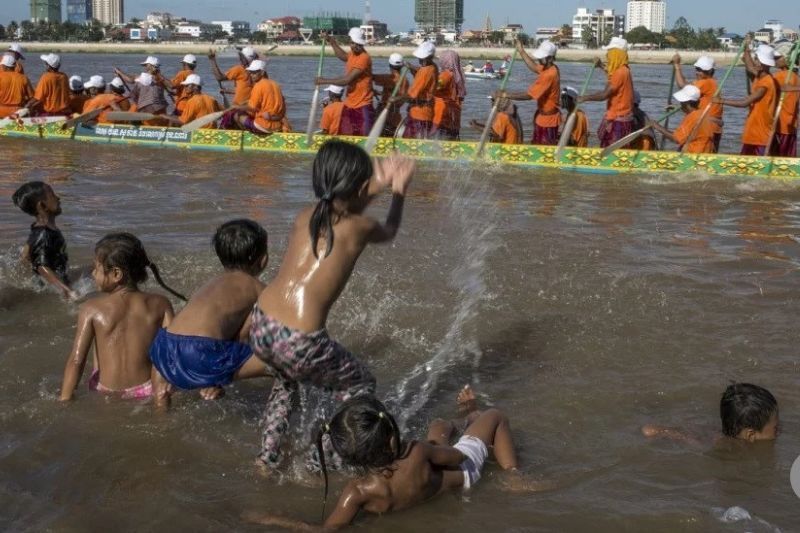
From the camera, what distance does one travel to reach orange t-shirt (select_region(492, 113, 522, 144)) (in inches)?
509

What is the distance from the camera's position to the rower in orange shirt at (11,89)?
50.3 feet

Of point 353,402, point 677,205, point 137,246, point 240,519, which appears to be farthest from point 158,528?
point 677,205

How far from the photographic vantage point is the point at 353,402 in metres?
3.75

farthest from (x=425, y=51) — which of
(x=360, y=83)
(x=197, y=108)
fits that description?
(x=197, y=108)

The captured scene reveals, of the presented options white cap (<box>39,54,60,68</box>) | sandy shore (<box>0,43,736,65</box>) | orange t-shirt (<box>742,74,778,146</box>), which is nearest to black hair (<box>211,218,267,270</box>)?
orange t-shirt (<box>742,74,778,146</box>)

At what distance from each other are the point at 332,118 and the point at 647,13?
186 meters

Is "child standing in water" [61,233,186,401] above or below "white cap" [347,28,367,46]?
below

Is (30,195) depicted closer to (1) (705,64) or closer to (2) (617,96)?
(2) (617,96)

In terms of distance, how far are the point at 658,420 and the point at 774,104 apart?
769 cm

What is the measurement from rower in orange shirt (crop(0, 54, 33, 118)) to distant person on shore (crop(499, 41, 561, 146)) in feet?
25.1

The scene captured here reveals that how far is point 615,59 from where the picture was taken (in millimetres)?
12328

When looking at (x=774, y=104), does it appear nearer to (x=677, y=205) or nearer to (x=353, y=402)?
(x=677, y=205)

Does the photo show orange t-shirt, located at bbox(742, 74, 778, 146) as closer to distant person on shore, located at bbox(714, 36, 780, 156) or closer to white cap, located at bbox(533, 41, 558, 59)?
distant person on shore, located at bbox(714, 36, 780, 156)

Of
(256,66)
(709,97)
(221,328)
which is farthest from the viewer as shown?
(256,66)
